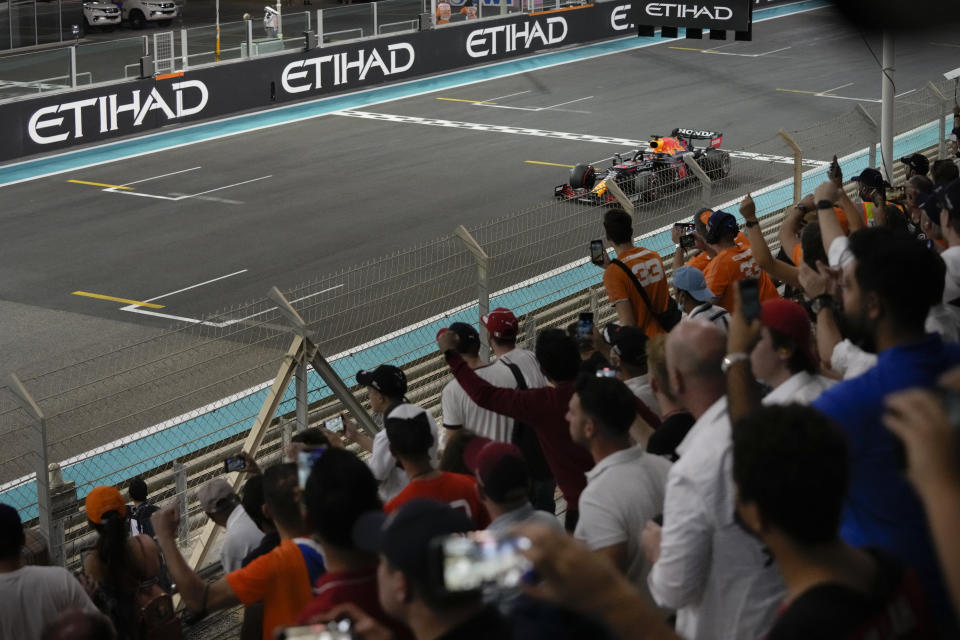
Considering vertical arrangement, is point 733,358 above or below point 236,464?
above

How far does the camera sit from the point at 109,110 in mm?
26547

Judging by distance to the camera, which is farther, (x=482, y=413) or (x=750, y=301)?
(x=482, y=413)

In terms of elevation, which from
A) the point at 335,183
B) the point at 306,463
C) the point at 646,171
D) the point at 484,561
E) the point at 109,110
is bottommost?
the point at 335,183

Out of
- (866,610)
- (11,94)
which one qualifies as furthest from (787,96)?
(866,610)

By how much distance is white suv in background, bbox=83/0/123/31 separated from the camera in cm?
4194

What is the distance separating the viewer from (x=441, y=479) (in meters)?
5.12

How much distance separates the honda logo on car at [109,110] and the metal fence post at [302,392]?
62.4 ft

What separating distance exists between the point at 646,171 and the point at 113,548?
17025 mm

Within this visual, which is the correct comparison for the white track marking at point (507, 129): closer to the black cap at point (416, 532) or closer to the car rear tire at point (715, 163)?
the car rear tire at point (715, 163)

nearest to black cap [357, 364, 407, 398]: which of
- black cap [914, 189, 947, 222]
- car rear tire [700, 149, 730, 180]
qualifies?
black cap [914, 189, 947, 222]

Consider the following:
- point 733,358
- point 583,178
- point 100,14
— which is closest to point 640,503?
point 733,358

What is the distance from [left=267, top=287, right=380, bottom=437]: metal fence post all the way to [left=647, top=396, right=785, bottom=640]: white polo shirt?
164 inches

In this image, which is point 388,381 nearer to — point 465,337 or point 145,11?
point 465,337

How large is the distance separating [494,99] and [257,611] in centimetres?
2976
